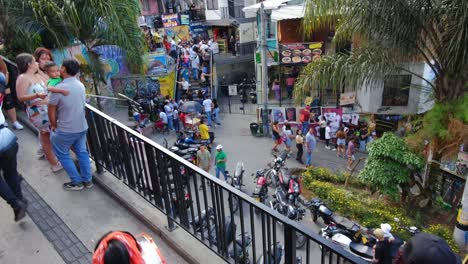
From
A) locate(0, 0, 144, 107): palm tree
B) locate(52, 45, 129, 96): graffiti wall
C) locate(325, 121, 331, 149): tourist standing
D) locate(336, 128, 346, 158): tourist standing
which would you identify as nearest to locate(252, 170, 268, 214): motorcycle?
locate(0, 0, 144, 107): palm tree

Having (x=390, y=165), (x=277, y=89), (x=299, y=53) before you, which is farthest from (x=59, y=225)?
(x=277, y=89)

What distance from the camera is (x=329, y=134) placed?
51.1 feet

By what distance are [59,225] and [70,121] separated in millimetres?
1009

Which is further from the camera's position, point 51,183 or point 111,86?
point 111,86

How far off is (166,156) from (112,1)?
22.0 ft

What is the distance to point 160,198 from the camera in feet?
10.5

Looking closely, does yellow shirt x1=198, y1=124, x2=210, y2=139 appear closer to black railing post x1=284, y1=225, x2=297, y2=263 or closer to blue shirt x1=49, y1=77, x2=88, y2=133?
blue shirt x1=49, y1=77, x2=88, y2=133

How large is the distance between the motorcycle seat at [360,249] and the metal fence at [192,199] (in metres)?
5.05

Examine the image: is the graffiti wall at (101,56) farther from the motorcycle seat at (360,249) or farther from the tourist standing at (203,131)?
the motorcycle seat at (360,249)

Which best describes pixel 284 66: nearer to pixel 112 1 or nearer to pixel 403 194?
pixel 403 194

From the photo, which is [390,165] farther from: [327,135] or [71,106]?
[71,106]

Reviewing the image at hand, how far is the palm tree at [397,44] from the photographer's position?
22.5 ft

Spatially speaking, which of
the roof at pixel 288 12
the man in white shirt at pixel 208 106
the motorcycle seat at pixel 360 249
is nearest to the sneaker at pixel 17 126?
the motorcycle seat at pixel 360 249

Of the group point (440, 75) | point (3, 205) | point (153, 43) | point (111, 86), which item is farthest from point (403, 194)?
point (153, 43)
